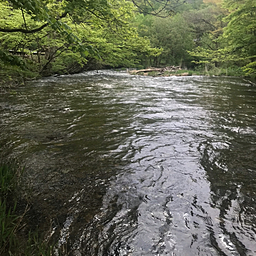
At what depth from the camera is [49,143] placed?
4.12m

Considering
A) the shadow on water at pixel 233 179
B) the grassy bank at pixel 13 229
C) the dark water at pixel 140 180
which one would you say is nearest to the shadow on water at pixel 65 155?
the dark water at pixel 140 180

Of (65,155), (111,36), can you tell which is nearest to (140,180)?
(65,155)

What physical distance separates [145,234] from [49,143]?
2.77 m

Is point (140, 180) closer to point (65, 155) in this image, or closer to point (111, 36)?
point (65, 155)

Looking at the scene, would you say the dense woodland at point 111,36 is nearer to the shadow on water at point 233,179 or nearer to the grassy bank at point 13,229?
the grassy bank at point 13,229

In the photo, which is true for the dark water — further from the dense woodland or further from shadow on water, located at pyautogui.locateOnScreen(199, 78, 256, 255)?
the dense woodland

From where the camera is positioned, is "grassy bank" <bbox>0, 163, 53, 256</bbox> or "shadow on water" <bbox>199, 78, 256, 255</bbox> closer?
"grassy bank" <bbox>0, 163, 53, 256</bbox>

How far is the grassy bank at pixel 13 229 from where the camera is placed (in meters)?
1.57

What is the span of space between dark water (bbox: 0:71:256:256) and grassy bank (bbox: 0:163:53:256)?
0.17 metres

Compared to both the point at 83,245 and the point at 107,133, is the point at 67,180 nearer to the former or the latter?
the point at 83,245

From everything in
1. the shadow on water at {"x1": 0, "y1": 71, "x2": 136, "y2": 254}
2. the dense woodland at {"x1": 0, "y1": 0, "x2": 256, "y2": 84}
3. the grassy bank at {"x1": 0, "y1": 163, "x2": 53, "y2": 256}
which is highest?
the dense woodland at {"x1": 0, "y1": 0, "x2": 256, "y2": 84}

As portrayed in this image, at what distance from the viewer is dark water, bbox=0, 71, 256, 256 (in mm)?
1959

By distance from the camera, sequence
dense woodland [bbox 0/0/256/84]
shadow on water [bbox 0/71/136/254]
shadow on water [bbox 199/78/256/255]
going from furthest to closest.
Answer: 1. dense woodland [bbox 0/0/256/84]
2. shadow on water [bbox 0/71/136/254]
3. shadow on water [bbox 199/78/256/255]

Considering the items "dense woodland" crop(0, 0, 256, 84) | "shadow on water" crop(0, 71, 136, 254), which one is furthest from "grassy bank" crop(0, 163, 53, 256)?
"dense woodland" crop(0, 0, 256, 84)
